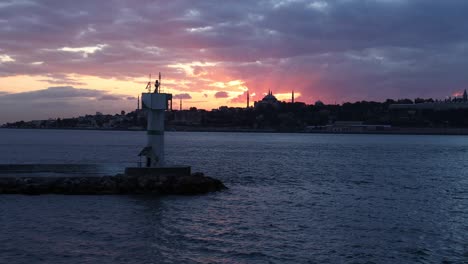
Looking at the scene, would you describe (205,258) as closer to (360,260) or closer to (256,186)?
(360,260)

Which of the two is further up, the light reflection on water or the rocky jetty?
the rocky jetty

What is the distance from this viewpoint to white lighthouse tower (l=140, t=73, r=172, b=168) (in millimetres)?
26141

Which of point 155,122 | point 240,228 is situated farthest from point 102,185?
point 240,228

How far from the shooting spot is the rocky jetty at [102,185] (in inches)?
942

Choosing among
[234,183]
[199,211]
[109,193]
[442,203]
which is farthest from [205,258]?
[234,183]

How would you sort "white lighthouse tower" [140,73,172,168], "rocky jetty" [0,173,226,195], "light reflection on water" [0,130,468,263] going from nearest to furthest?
"light reflection on water" [0,130,468,263] < "rocky jetty" [0,173,226,195] < "white lighthouse tower" [140,73,172,168]

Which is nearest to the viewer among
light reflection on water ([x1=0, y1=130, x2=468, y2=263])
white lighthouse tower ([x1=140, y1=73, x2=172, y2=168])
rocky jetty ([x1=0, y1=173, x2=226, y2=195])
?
light reflection on water ([x1=0, y1=130, x2=468, y2=263])

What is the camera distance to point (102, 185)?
24453mm

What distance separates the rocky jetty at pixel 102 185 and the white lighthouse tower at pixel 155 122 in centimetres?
136

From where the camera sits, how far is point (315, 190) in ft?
98.2

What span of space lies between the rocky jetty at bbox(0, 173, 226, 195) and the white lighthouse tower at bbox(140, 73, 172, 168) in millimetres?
1360

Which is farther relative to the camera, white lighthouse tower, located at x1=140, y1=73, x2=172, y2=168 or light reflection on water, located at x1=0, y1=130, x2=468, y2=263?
white lighthouse tower, located at x1=140, y1=73, x2=172, y2=168

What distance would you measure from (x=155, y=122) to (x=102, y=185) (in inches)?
155

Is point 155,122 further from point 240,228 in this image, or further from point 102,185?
point 240,228
